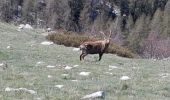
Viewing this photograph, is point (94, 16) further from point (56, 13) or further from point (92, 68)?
point (92, 68)

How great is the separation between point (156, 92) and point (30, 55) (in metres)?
10.8

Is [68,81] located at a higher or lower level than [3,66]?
higher

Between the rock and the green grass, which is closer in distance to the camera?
the green grass

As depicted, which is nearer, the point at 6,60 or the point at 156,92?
the point at 156,92

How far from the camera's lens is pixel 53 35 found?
3681 centimetres

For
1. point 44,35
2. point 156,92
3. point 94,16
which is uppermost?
point 156,92

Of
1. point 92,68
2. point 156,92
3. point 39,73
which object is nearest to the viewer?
point 156,92

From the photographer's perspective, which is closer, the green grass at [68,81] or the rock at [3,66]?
the green grass at [68,81]

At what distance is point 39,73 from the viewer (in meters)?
18.4

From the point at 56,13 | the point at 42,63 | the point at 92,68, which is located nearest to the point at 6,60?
the point at 42,63

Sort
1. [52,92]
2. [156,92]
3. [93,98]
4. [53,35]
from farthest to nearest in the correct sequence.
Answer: [53,35] → [156,92] → [52,92] → [93,98]

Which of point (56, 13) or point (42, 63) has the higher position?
point (42, 63)

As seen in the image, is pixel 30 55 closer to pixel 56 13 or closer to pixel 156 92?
pixel 156 92

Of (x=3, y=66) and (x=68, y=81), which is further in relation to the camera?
(x=3, y=66)
